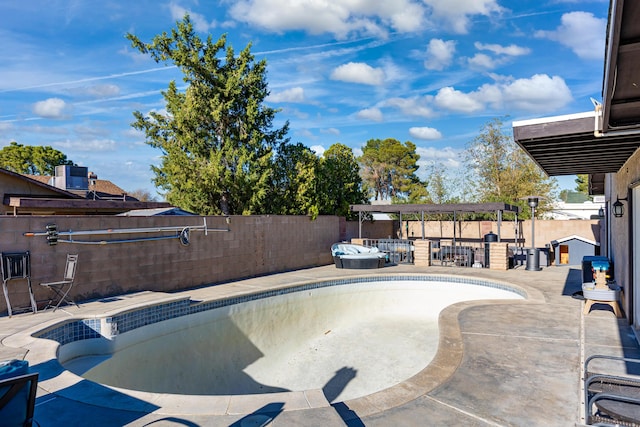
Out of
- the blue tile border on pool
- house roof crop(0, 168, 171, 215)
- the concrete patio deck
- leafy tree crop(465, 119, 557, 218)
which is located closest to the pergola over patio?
the blue tile border on pool

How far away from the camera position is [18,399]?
229 centimetres

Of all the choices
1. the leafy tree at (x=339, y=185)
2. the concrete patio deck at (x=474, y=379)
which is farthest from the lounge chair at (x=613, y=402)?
→ the leafy tree at (x=339, y=185)

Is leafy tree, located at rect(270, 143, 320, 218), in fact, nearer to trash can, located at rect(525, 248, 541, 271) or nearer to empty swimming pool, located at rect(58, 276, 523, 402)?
empty swimming pool, located at rect(58, 276, 523, 402)

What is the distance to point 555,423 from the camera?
3391 mm

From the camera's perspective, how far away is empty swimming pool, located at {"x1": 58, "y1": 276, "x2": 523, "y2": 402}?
6.52 m

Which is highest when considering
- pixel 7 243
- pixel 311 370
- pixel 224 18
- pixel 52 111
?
pixel 52 111

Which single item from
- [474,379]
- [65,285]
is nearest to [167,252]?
[65,285]

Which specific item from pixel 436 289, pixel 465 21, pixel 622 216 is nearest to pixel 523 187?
pixel 465 21

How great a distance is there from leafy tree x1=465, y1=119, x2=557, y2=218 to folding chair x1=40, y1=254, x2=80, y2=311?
2227 cm

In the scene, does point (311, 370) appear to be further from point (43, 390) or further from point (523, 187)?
point (523, 187)

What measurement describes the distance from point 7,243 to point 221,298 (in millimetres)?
4130

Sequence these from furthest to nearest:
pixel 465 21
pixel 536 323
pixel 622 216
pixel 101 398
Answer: pixel 465 21
pixel 622 216
pixel 536 323
pixel 101 398

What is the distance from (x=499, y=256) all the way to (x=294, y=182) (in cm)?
803

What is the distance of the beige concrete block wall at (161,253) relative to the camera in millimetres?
7668
